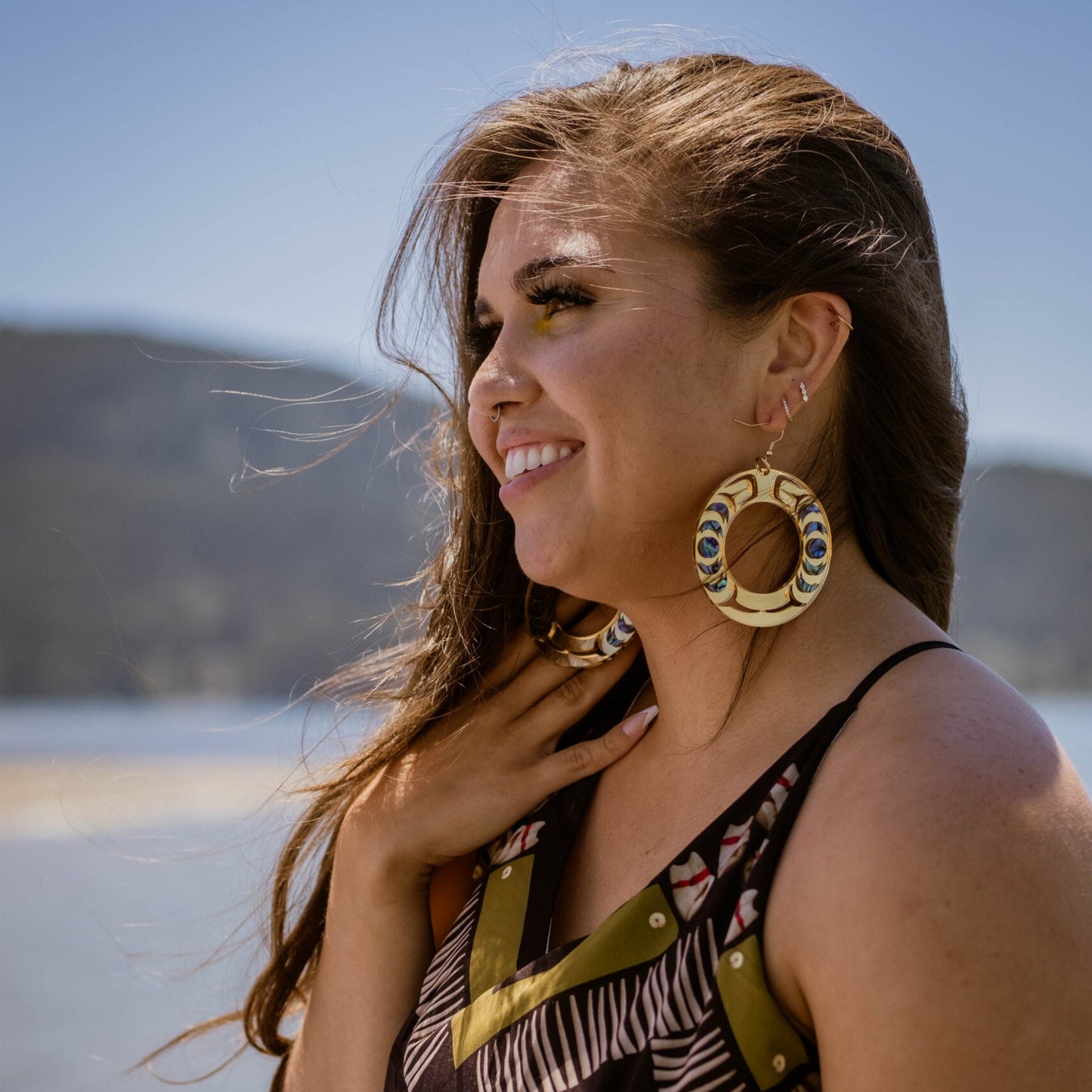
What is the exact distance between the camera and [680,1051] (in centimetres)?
125

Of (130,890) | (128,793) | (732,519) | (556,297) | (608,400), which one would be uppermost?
(556,297)

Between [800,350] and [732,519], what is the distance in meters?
0.25

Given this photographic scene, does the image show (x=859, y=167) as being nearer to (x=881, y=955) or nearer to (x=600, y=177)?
(x=600, y=177)

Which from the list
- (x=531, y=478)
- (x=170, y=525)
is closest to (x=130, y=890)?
(x=531, y=478)

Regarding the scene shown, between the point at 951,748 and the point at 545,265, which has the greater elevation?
the point at 545,265

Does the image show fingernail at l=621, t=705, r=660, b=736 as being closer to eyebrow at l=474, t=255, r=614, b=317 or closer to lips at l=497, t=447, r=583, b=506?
lips at l=497, t=447, r=583, b=506

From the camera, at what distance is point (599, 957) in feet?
4.61

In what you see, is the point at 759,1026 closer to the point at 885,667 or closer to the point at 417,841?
the point at 885,667

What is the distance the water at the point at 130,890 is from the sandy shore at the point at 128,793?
0.02 m

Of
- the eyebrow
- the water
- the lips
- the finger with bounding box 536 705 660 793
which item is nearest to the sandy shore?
the water

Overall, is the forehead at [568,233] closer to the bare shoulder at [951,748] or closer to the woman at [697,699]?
the woman at [697,699]

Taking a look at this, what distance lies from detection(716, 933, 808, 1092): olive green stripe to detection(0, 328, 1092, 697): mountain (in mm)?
20293

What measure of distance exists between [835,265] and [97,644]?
25014 millimetres

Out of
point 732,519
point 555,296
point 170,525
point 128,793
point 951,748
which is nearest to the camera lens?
point 951,748
